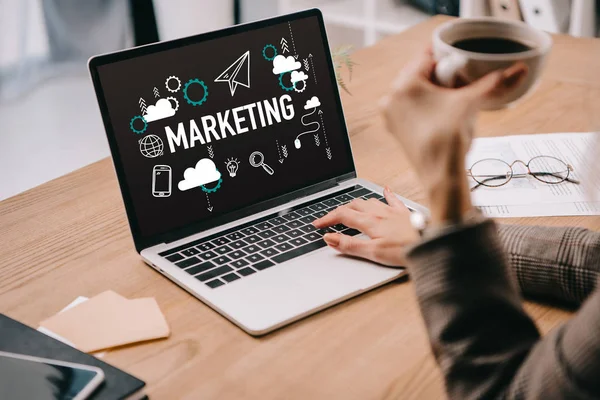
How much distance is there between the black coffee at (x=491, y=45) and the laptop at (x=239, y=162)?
1.00 ft

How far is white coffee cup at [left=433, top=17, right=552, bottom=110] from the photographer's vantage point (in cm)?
70

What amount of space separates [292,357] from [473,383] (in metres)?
0.23

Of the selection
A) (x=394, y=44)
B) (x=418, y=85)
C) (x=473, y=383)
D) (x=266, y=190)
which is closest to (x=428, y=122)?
(x=418, y=85)

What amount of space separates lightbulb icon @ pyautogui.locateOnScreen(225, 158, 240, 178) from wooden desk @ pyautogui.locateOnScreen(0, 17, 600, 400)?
0.18 metres

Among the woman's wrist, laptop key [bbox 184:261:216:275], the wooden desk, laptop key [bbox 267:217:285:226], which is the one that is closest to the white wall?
the wooden desk

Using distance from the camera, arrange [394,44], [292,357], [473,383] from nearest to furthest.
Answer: [473,383], [292,357], [394,44]

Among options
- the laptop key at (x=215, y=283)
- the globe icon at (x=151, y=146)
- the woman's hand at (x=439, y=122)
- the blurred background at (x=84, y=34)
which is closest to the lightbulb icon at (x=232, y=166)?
the globe icon at (x=151, y=146)

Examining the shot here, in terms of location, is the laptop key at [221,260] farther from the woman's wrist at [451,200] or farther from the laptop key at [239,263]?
the woman's wrist at [451,200]

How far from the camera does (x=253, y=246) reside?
96 cm

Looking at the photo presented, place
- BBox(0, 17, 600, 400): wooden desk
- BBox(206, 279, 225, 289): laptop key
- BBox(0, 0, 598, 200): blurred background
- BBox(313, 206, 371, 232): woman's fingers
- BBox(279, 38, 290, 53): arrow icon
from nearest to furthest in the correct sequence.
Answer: BBox(0, 17, 600, 400): wooden desk → BBox(206, 279, 225, 289): laptop key → BBox(313, 206, 371, 232): woman's fingers → BBox(279, 38, 290, 53): arrow icon → BBox(0, 0, 598, 200): blurred background

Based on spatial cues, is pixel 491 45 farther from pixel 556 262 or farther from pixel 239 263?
pixel 239 263

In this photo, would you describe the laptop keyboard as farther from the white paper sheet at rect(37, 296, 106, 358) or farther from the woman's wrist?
the woman's wrist

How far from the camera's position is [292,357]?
771 mm

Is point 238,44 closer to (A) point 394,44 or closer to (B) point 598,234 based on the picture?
(B) point 598,234
